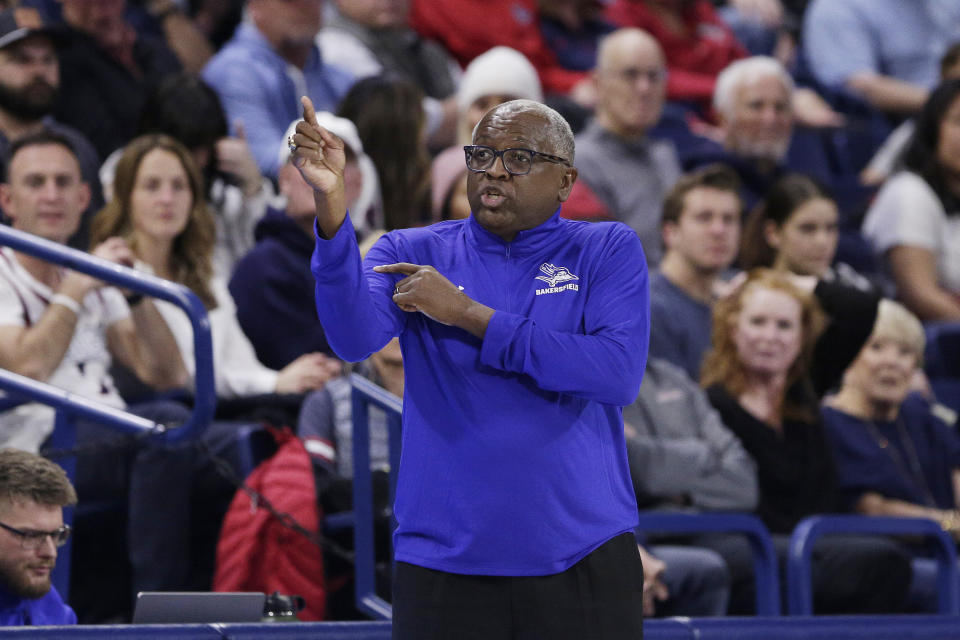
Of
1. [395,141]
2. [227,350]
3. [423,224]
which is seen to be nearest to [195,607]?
[227,350]

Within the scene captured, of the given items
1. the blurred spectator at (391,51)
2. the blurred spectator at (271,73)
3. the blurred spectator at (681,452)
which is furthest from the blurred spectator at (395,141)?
the blurred spectator at (681,452)

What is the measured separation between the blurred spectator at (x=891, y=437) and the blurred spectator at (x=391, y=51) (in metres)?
2.45

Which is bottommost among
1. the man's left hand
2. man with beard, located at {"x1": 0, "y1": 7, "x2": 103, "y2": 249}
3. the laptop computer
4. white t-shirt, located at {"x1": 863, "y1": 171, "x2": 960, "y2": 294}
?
the laptop computer

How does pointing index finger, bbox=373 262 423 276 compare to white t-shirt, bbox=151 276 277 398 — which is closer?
pointing index finger, bbox=373 262 423 276

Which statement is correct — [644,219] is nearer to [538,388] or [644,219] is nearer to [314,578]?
[314,578]

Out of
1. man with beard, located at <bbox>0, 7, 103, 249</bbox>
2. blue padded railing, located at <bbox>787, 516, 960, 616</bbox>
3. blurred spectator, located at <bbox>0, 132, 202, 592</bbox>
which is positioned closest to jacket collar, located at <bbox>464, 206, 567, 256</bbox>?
blurred spectator, located at <bbox>0, 132, 202, 592</bbox>

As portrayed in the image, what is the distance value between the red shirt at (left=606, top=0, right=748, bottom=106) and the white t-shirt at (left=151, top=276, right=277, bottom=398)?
4149mm

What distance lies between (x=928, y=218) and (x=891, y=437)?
5.43 ft

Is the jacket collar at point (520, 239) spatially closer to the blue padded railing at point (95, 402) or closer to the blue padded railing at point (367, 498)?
the blue padded railing at point (367, 498)

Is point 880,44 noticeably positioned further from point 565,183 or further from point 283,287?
point 565,183

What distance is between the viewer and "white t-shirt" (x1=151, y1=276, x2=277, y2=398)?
16.3 ft

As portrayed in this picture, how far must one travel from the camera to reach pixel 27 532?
3416 millimetres

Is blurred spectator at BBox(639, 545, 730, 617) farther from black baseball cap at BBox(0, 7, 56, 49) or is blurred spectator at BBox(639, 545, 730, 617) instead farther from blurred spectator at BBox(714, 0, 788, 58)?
blurred spectator at BBox(714, 0, 788, 58)

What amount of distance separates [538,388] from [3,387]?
1.86m
